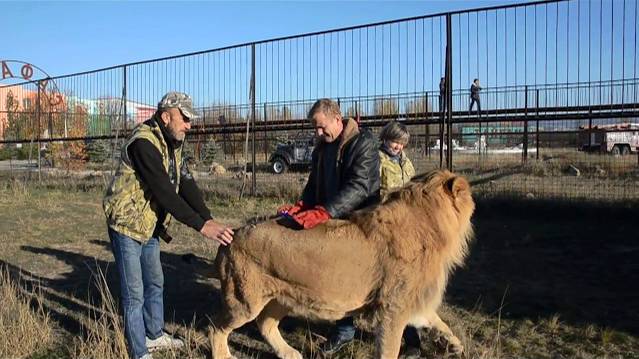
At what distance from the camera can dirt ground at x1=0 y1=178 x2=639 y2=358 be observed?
4750 mm

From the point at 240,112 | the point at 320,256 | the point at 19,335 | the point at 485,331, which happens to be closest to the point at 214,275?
the point at 320,256

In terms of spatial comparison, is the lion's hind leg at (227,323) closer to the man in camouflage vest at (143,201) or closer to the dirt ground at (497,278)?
the dirt ground at (497,278)

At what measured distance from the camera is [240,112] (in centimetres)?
1730

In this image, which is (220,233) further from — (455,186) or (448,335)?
(448,335)

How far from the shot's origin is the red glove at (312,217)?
13.0ft

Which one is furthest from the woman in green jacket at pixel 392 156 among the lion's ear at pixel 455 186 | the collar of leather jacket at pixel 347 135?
the lion's ear at pixel 455 186

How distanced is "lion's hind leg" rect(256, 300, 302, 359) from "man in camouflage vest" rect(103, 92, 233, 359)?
2.47 ft

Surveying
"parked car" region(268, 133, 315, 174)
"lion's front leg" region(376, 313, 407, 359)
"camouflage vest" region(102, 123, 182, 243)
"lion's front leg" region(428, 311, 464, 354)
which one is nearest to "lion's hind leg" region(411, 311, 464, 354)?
"lion's front leg" region(428, 311, 464, 354)

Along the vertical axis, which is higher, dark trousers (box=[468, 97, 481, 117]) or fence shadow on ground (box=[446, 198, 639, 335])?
dark trousers (box=[468, 97, 481, 117])

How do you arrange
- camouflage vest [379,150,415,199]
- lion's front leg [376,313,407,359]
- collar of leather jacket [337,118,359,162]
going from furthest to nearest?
camouflage vest [379,150,415,199] < collar of leather jacket [337,118,359,162] < lion's front leg [376,313,407,359]

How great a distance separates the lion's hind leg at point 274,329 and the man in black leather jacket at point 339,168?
1.07ft

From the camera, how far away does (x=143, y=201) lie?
4254mm

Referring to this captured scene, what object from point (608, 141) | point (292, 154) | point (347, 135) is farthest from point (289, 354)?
point (292, 154)

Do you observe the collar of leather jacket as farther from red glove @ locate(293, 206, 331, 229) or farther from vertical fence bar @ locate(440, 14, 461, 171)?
vertical fence bar @ locate(440, 14, 461, 171)
